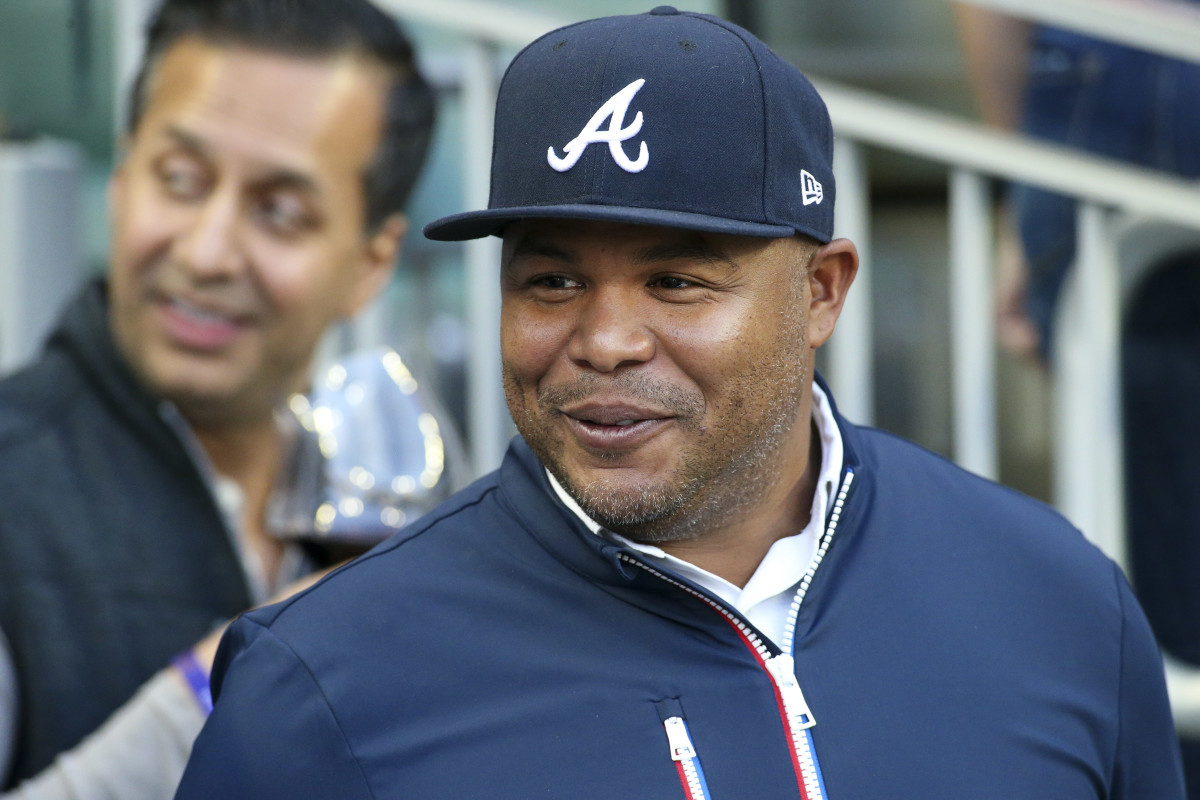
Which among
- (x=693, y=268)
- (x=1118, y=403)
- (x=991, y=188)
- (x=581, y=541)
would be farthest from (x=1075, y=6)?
(x=581, y=541)

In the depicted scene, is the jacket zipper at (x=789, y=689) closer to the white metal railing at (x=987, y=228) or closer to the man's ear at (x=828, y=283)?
the man's ear at (x=828, y=283)

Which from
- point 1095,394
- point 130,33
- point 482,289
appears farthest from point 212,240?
point 1095,394

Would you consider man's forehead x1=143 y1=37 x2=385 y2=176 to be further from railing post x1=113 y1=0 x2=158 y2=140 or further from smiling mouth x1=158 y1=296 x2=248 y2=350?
railing post x1=113 y1=0 x2=158 y2=140

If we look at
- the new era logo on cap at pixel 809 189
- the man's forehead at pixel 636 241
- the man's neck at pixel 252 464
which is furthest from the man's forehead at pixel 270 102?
the new era logo on cap at pixel 809 189

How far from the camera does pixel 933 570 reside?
5.57ft

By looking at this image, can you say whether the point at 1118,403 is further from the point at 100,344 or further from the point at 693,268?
the point at 100,344

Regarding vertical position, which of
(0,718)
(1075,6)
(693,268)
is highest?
(1075,6)

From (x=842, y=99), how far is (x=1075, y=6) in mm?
490

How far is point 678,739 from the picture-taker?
4.85 feet

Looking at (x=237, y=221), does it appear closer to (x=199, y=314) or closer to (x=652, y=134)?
(x=199, y=314)

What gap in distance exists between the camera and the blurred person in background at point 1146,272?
2918 mm

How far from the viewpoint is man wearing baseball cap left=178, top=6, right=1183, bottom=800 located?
4.85ft

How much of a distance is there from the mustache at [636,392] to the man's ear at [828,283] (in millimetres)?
230

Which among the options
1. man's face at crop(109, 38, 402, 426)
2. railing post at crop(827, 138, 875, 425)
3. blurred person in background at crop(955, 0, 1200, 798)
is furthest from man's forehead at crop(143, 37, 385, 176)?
blurred person in background at crop(955, 0, 1200, 798)
